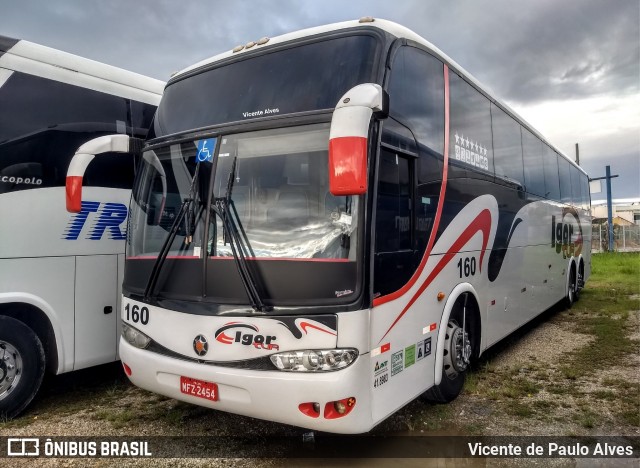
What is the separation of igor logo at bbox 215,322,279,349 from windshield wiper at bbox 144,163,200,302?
2.57 ft

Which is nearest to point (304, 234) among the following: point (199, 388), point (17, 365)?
point (199, 388)

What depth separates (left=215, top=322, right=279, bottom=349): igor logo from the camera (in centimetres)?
361

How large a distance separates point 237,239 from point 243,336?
700 millimetres

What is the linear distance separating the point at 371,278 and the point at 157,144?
2.37m

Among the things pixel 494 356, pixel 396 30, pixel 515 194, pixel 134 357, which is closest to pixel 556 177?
pixel 515 194

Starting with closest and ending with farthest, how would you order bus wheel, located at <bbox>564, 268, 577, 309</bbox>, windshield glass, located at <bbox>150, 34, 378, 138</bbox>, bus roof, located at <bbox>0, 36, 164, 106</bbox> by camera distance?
windshield glass, located at <bbox>150, 34, 378, 138</bbox>
bus roof, located at <bbox>0, 36, 164, 106</bbox>
bus wheel, located at <bbox>564, 268, 577, 309</bbox>

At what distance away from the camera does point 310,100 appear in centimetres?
392

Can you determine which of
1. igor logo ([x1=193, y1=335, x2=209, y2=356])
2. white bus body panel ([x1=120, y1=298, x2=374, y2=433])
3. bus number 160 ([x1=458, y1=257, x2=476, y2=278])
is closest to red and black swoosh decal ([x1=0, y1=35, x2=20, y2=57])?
white bus body panel ([x1=120, y1=298, x2=374, y2=433])

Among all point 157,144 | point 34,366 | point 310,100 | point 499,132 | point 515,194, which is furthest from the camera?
point 515,194

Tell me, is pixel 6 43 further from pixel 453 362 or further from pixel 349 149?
pixel 453 362

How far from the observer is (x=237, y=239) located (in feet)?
12.4

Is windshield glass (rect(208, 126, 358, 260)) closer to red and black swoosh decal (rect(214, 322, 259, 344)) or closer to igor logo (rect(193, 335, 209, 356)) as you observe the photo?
red and black swoosh decal (rect(214, 322, 259, 344))

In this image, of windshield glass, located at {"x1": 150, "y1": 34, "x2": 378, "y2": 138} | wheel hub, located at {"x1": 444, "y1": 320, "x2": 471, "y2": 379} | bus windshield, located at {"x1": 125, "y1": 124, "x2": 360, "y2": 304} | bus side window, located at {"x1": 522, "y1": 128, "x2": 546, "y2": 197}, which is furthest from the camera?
bus side window, located at {"x1": 522, "y1": 128, "x2": 546, "y2": 197}

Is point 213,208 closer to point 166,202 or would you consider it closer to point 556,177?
point 166,202
